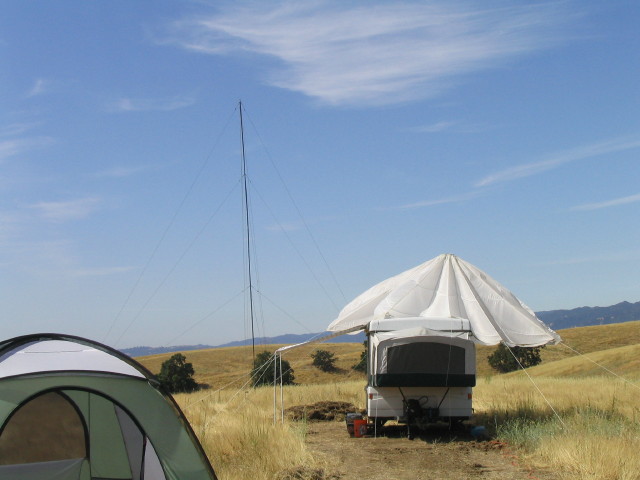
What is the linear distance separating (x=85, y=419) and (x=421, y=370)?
7.38 meters

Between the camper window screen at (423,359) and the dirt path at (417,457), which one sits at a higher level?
the camper window screen at (423,359)

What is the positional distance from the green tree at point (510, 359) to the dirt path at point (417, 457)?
3244 cm

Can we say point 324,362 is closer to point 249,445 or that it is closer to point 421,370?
point 421,370

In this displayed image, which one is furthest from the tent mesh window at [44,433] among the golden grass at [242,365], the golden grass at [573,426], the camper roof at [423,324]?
the golden grass at [242,365]

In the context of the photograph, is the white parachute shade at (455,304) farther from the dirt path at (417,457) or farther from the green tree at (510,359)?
the green tree at (510,359)

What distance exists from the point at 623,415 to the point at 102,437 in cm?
1136

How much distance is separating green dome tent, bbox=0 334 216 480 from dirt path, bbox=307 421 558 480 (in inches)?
116

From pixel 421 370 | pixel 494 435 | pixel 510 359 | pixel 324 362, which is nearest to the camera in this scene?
pixel 421 370

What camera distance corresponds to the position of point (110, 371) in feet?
27.1

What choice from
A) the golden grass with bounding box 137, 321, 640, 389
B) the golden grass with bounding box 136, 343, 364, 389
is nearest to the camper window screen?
the golden grass with bounding box 137, 321, 640, 389

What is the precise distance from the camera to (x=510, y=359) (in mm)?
47531

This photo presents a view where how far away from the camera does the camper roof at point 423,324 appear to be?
14977 millimetres

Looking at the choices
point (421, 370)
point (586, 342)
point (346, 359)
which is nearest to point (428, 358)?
point (421, 370)

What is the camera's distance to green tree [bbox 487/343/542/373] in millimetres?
47016
